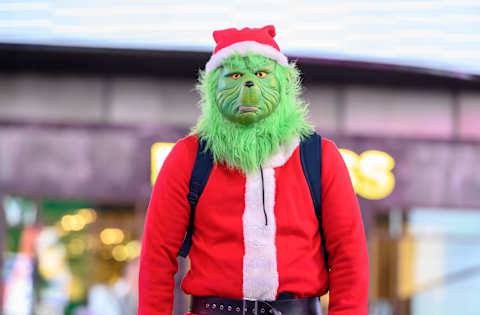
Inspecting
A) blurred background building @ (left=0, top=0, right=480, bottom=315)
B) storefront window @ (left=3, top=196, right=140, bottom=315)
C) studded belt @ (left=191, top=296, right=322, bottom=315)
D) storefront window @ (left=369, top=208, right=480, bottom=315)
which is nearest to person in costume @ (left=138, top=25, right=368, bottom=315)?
studded belt @ (left=191, top=296, right=322, bottom=315)

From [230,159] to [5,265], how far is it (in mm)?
7796

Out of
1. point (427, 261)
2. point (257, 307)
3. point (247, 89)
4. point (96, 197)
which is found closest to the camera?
point (257, 307)

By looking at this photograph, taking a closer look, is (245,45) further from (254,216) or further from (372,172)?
(372,172)

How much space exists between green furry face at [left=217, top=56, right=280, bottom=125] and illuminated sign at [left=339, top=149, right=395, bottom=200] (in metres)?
6.96

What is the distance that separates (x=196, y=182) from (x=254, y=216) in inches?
9.2

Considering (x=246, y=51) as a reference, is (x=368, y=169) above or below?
above

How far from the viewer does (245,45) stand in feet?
7.62

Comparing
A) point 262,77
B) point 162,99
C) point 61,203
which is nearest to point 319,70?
point 162,99

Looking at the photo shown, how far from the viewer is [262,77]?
230 cm

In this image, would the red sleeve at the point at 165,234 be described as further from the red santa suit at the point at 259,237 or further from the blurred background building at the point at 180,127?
the blurred background building at the point at 180,127

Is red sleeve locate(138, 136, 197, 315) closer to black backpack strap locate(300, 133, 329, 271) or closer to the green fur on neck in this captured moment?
the green fur on neck

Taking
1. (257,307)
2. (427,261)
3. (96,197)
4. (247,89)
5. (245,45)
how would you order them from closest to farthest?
1. (257,307)
2. (247,89)
3. (245,45)
4. (96,197)
5. (427,261)

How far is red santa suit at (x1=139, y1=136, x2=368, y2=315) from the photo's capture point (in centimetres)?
213

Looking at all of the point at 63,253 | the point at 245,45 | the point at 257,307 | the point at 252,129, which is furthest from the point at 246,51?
the point at 63,253
